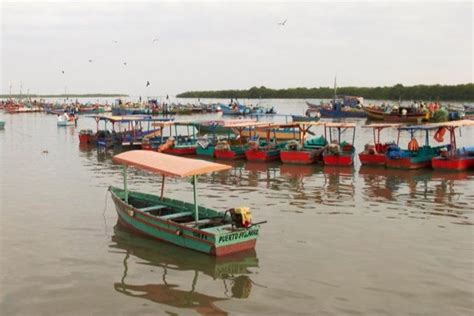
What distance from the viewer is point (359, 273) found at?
11750 mm

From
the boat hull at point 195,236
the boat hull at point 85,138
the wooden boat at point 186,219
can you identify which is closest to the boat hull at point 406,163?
the wooden boat at point 186,219

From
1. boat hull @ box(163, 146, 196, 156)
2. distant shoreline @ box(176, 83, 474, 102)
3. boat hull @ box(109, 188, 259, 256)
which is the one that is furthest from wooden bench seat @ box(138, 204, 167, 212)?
distant shoreline @ box(176, 83, 474, 102)

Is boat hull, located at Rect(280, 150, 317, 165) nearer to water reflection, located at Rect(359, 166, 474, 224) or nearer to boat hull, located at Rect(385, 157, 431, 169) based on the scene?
water reflection, located at Rect(359, 166, 474, 224)

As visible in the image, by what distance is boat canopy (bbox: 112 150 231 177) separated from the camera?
13453 mm

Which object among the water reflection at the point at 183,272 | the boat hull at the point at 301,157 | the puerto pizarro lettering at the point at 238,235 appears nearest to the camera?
the water reflection at the point at 183,272

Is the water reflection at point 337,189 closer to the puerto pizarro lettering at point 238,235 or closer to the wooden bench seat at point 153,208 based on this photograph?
the wooden bench seat at point 153,208

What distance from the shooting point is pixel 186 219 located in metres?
14.7

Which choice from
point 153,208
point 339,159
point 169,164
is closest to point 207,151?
point 339,159

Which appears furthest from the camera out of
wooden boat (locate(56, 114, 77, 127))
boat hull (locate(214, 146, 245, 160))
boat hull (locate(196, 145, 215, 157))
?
wooden boat (locate(56, 114, 77, 127))

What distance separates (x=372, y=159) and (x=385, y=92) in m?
105

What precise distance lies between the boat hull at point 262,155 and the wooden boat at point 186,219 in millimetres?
14098

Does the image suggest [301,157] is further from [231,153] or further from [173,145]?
[173,145]

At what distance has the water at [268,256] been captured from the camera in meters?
10.4

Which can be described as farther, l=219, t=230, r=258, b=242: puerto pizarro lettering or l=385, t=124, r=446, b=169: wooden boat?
l=385, t=124, r=446, b=169: wooden boat
